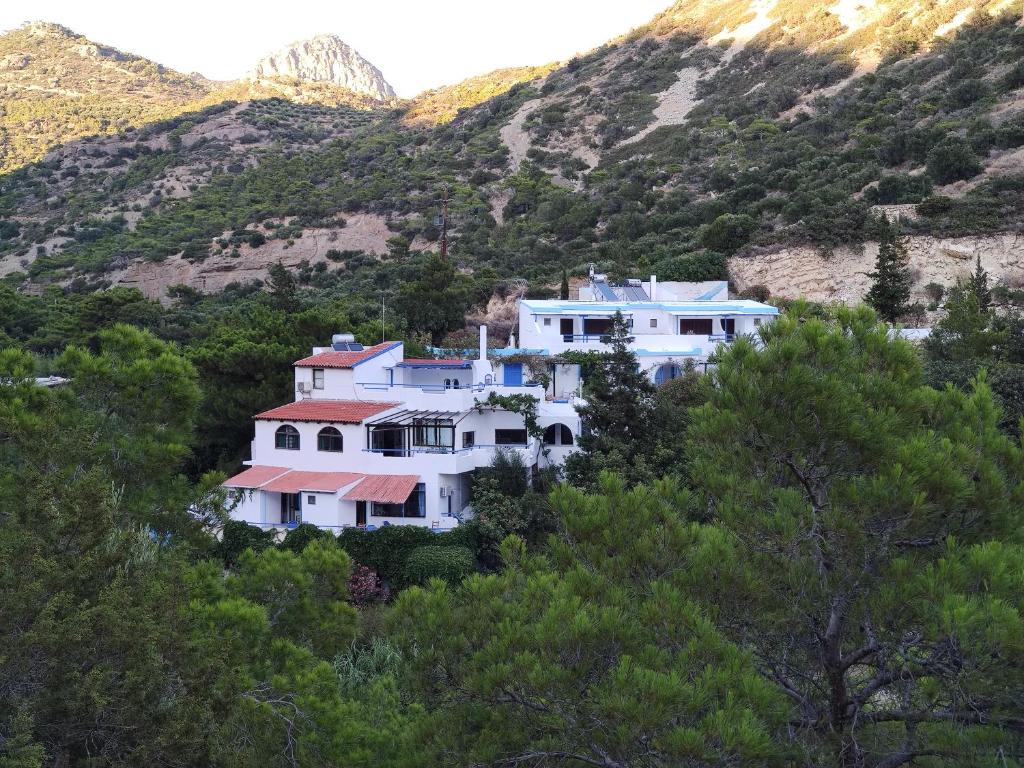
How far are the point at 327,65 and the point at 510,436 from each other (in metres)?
155

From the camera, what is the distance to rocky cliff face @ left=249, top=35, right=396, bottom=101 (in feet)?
513

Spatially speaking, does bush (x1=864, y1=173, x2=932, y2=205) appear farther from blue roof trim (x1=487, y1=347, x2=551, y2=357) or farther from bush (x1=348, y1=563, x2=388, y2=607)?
bush (x1=348, y1=563, x2=388, y2=607)

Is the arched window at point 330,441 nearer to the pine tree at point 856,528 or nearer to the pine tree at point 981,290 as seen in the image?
the pine tree at point 856,528

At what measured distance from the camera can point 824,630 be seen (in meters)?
6.70

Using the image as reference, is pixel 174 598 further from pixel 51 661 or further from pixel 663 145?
pixel 663 145

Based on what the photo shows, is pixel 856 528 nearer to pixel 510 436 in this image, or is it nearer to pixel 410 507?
pixel 410 507

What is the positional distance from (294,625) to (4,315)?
37.9m

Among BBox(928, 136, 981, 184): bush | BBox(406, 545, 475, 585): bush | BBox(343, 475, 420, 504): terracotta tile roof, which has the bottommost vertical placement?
BBox(406, 545, 475, 585): bush

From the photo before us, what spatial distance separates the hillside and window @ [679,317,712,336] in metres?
8.73

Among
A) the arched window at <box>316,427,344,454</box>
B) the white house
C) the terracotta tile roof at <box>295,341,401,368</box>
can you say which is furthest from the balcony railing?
the terracotta tile roof at <box>295,341,401,368</box>

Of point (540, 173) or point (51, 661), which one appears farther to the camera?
point (540, 173)

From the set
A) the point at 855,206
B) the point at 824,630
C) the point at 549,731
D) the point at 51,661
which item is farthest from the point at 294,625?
the point at 855,206

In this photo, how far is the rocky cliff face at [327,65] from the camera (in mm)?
156375

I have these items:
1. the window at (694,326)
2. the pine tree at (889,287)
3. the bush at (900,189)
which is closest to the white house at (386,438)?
the window at (694,326)
